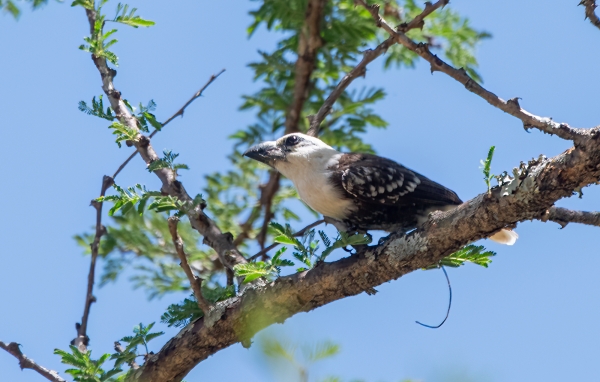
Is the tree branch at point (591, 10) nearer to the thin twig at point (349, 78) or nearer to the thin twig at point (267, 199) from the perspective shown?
the thin twig at point (349, 78)

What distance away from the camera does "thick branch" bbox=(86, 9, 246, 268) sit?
13.7ft

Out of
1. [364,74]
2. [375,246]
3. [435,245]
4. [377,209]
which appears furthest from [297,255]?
[364,74]

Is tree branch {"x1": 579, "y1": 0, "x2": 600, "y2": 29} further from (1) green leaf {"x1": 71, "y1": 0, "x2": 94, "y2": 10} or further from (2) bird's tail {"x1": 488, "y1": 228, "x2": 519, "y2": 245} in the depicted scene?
(1) green leaf {"x1": 71, "y1": 0, "x2": 94, "y2": 10}

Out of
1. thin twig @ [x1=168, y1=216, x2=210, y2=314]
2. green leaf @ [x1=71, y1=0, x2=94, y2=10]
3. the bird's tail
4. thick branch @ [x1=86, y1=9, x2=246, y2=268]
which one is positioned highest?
green leaf @ [x1=71, y1=0, x2=94, y2=10]

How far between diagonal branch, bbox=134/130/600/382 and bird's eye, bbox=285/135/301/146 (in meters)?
1.61

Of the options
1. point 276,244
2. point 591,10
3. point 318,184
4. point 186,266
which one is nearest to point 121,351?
point 186,266

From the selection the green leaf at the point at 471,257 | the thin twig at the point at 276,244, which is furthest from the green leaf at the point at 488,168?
the thin twig at the point at 276,244

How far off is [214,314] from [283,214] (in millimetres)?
2103

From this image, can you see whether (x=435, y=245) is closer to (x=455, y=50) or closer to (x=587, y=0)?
(x=587, y=0)

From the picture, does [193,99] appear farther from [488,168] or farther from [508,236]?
[508,236]

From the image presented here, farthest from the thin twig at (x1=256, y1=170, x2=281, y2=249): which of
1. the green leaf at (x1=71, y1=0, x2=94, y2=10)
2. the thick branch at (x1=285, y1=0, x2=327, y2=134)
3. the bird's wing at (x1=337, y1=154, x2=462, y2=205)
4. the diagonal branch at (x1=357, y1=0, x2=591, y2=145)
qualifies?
the diagonal branch at (x1=357, y1=0, x2=591, y2=145)

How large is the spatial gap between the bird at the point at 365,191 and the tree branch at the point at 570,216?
1327 millimetres

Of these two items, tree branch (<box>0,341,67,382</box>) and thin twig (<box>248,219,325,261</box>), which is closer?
tree branch (<box>0,341,67,382</box>)

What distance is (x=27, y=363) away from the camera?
3.54 meters
